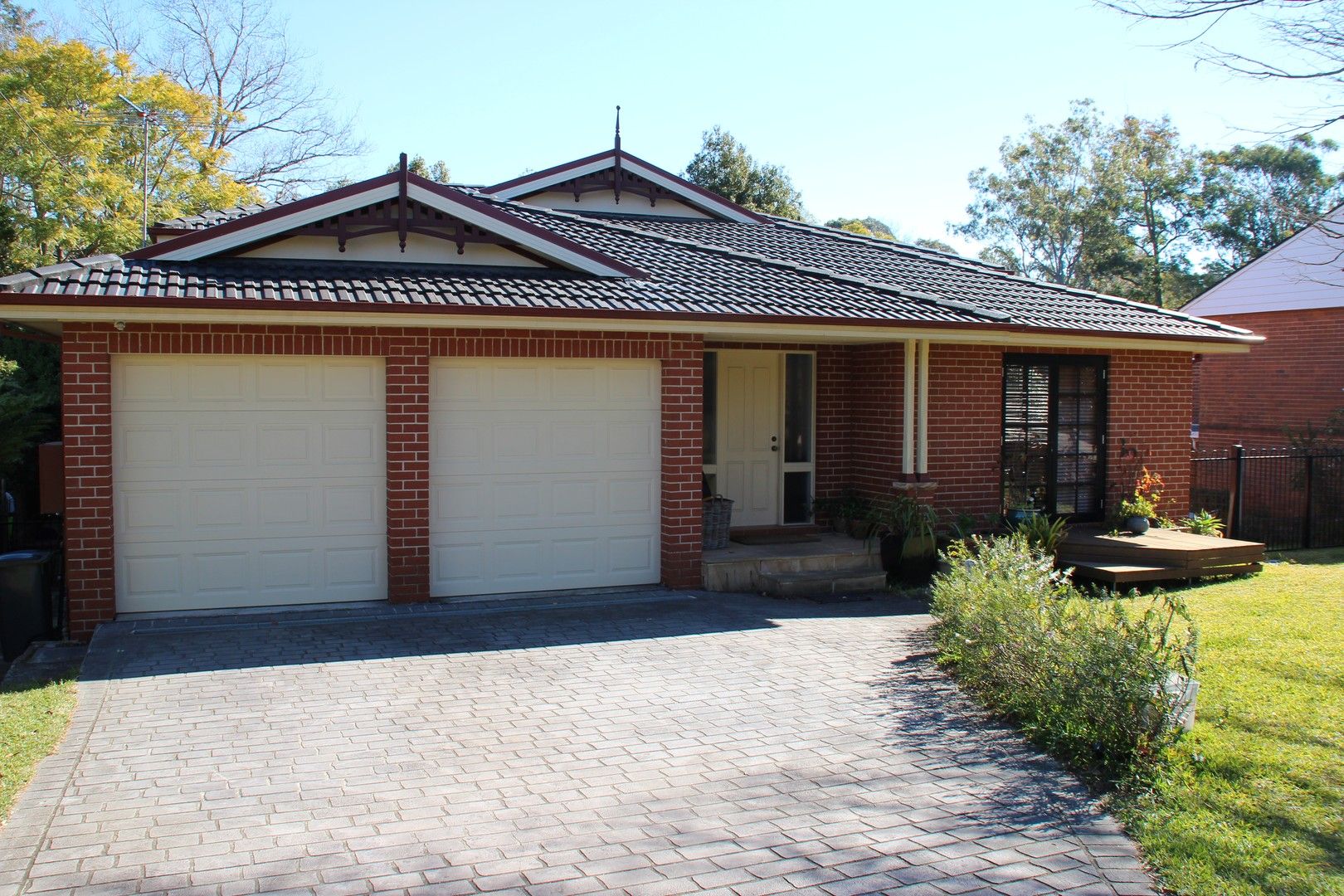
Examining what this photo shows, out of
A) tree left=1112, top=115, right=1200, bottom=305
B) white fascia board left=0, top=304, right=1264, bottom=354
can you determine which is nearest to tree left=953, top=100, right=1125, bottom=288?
tree left=1112, top=115, right=1200, bottom=305

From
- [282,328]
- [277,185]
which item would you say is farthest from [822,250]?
[277,185]

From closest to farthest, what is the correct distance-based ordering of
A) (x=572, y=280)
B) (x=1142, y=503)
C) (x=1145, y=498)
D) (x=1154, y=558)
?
(x=572, y=280) < (x=1154, y=558) < (x=1142, y=503) < (x=1145, y=498)

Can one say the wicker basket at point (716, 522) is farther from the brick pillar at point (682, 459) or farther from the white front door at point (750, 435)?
the white front door at point (750, 435)

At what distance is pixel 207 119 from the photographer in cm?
2667

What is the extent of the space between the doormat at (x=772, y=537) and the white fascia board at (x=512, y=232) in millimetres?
3409

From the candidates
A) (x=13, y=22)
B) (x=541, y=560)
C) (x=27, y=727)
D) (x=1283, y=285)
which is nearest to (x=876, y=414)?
(x=541, y=560)

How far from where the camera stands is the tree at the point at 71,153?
21281 mm

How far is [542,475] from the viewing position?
10594mm

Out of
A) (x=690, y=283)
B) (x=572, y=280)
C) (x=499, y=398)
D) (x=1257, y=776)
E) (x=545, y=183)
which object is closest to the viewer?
(x=1257, y=776)

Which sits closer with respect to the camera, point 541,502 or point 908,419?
point 541,502

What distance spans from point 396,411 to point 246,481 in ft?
4.66

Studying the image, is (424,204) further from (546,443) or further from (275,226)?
(546,443)

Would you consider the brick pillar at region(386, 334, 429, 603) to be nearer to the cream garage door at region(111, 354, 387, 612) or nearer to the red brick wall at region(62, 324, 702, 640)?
the red brick wall at region(62, 324, 702, 640)

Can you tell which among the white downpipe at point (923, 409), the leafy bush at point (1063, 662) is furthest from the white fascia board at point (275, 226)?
the leafy bush at point (1063, 662)
